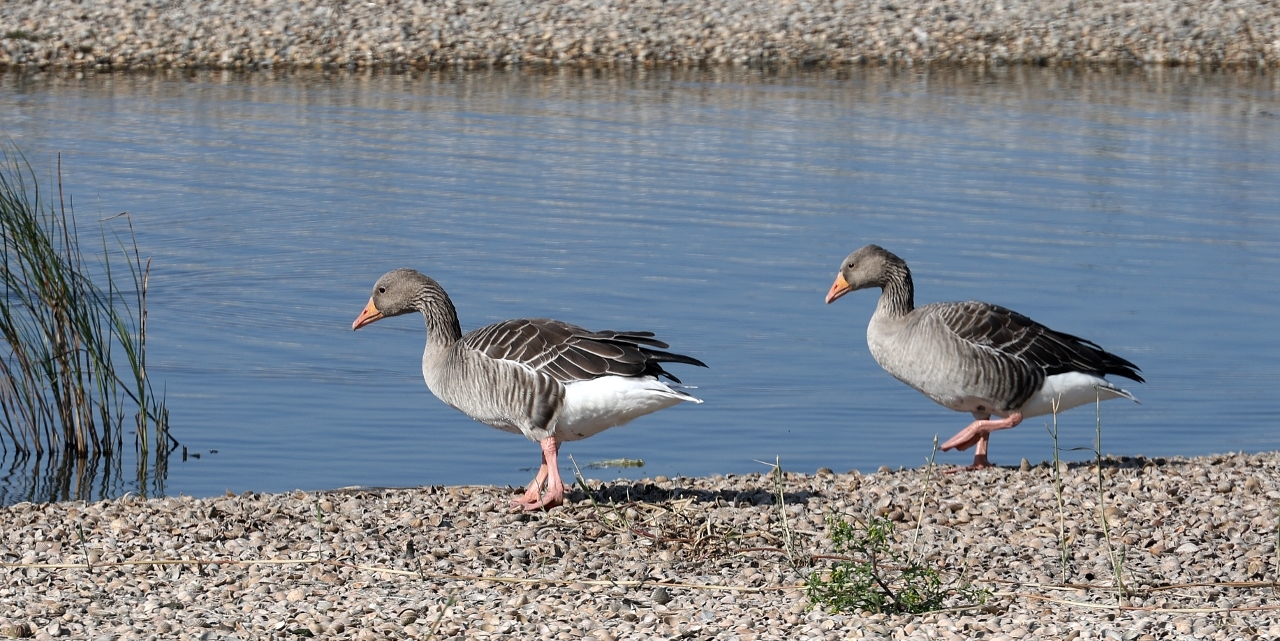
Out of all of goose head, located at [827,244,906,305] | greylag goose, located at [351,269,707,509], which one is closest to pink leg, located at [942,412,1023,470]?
goose head, located at [827,244,906,305]

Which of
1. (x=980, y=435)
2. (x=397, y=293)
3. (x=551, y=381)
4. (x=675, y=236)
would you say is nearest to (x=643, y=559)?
(x=551, y=381)

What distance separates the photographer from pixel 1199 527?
791 centimetres

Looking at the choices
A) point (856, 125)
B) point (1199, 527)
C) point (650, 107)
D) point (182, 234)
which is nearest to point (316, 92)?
point (650, 107)

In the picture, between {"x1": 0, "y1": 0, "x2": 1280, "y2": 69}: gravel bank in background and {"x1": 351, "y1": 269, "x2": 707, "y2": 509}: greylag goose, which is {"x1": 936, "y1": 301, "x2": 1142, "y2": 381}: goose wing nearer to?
{"x1": 351, "y1": 269, "x2": 707, "y2": 509}: greylag goose

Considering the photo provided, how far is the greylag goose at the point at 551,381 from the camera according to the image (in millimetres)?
8359

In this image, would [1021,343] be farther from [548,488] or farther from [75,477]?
[75,477]

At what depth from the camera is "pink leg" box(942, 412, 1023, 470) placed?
9.63 m

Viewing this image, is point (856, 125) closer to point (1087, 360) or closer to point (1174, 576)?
point (1087, 360)

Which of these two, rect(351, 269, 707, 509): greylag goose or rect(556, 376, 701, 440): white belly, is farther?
rect(351, 269, 707, 509): greylag goose

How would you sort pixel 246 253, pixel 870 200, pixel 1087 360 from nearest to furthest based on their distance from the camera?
1. pixel 1087 360
2. pixel 246 253
3. pixel 870 200

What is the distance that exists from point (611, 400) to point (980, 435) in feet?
8.51

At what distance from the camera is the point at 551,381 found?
849cm

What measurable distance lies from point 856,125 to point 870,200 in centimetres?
608

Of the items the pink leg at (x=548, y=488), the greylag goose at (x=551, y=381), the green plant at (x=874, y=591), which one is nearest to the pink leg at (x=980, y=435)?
the greylag goose at (x=551, y=381)
